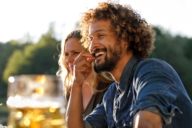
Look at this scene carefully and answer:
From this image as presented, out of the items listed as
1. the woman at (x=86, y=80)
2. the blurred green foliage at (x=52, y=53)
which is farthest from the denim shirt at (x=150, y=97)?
the blurred green foliage at (x=52, y=53)

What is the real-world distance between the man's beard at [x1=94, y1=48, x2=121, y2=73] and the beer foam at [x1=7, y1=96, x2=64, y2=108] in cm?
100

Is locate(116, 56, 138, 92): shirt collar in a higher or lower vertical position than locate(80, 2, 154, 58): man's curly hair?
lower

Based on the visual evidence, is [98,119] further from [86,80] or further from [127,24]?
[86,80]

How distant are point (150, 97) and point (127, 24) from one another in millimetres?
799

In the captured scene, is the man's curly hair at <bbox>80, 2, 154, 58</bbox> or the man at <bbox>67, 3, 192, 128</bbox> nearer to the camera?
the man at <bbox>67, 3, 192, 128</bbox>

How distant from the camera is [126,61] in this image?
3430 mm

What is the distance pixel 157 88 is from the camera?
2969 mm

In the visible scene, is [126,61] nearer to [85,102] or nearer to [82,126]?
[82,126]

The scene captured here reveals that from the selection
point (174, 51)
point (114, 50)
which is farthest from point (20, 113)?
point (174, 51)

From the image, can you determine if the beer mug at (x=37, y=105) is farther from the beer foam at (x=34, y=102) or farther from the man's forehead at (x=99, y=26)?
the man's forehead at (x=99, y=26)

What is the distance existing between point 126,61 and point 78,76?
53 cm

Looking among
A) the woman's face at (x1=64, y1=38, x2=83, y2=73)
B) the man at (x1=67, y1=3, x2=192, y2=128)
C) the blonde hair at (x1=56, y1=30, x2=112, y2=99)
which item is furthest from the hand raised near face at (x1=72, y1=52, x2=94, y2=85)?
the woman's face at (x1=64, y1=38, x2=83, y2=73)

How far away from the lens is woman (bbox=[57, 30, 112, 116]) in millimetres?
4375

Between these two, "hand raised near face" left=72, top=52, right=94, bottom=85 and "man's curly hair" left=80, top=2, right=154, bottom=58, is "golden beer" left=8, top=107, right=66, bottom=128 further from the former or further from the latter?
"hand raised near face" left=72, top=52, right=94, bottom=85
